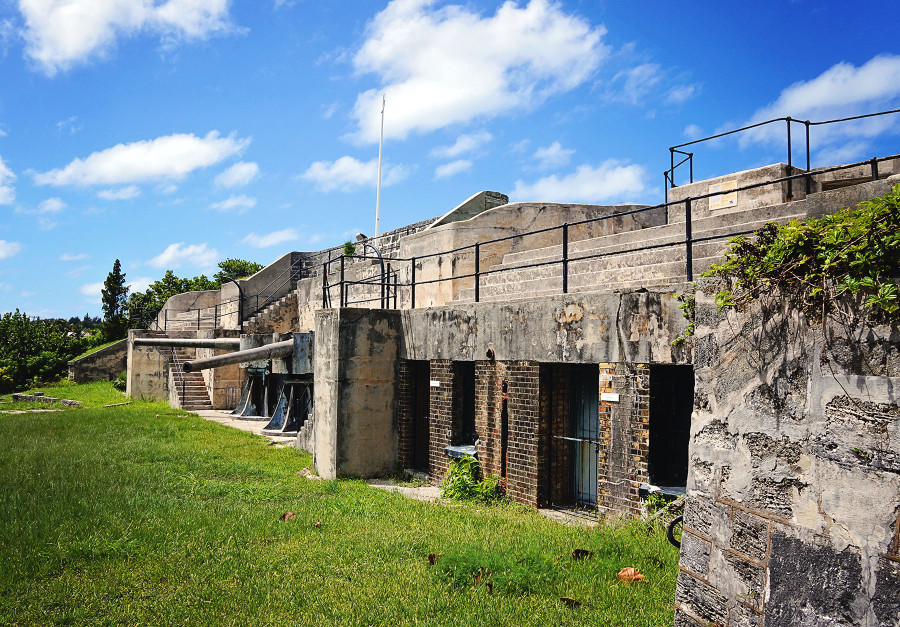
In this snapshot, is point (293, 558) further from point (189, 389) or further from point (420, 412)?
point (189, 389)

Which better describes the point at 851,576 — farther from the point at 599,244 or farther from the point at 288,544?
the point at 599,244

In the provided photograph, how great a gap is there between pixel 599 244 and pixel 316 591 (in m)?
7.73

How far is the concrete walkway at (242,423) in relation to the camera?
1683 cm

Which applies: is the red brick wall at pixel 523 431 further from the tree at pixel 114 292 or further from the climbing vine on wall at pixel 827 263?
the tree at pixel 114 292

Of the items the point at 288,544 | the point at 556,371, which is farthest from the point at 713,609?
the point at 556,371

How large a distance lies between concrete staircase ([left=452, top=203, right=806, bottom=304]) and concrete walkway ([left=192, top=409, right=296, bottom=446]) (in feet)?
21.6

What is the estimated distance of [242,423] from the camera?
20.6 meters

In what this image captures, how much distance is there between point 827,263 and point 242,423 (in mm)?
19335

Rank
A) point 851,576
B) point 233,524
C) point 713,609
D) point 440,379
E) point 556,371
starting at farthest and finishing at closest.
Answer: point 440,379 < point 556,371 < point 233,524 < point 713,609 < point 851,576

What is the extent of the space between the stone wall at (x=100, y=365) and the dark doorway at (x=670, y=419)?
32.7 meters

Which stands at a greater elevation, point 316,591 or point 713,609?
point 713,609

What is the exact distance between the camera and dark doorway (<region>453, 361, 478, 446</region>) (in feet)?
35.3

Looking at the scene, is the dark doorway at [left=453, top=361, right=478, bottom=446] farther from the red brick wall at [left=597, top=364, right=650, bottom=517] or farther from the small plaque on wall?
the small plaque on wall

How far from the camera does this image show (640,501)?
7.44m
